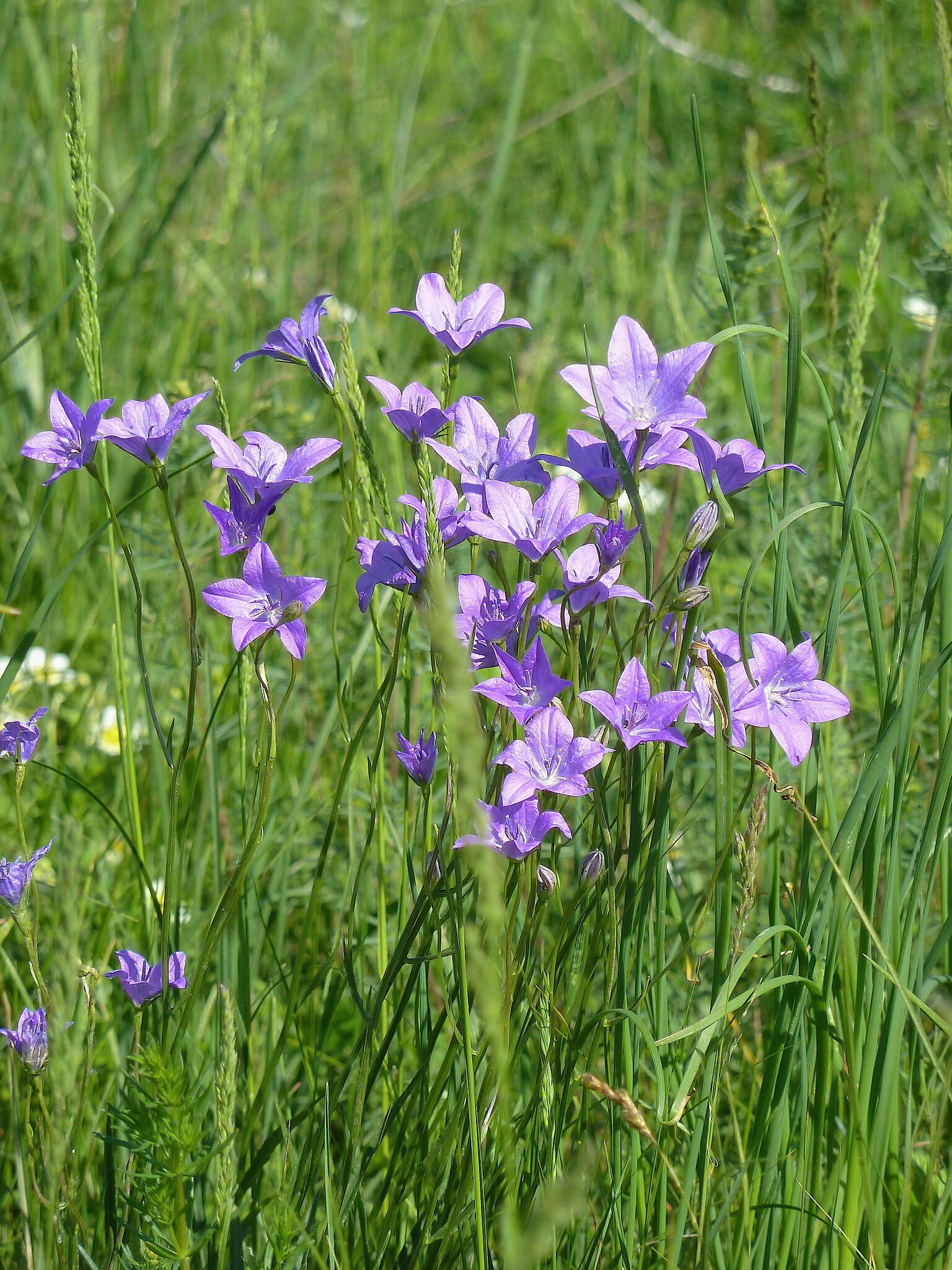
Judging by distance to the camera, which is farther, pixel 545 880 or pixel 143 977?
pixel 143 977

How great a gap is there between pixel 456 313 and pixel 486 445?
18cm

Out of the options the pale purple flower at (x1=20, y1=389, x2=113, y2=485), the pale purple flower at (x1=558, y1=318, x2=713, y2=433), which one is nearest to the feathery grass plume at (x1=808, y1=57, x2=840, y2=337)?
the pale purple flower at (x1=558, y1=318, x2=713, y2=433)

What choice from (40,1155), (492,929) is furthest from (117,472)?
(492,929)

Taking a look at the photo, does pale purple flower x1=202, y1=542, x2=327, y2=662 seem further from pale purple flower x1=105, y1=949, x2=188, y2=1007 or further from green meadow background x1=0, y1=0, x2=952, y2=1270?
pale purple flower x1=105, y1=949, x2=188, y2=1007

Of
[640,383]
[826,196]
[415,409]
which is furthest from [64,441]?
[826,196]

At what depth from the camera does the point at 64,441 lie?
1.21 meters

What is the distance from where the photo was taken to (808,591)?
2191mm

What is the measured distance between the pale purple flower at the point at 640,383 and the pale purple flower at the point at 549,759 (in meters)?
0.28

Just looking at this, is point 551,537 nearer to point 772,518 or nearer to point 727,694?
point 727,694

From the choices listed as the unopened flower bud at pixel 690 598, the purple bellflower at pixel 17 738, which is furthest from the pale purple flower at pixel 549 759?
the purple bellflower at pixel 17 738

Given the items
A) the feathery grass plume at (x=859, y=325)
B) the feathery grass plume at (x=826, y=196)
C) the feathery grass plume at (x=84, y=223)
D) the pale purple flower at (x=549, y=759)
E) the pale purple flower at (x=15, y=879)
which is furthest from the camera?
the feathery grass plume at (x=826, y=196)

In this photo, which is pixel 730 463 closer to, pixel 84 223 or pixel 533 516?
pixel 533 516

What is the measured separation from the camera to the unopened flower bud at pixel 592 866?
1.07 m

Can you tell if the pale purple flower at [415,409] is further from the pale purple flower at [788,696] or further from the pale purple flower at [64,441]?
the pale purple flower at [788,696]
